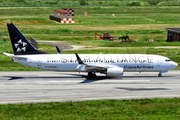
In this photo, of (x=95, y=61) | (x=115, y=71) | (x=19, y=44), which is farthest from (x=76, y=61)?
(x=19, y=44)

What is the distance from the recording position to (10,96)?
40.3 m

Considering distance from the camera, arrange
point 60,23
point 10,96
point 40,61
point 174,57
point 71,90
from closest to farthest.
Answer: point 10,96 < point 71,90 < point 40,61 < point 174,57 < point 60,23

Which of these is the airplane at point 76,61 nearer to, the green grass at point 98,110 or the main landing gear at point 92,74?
the main landing gear at point 92,74

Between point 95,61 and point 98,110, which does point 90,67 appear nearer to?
point 95,61

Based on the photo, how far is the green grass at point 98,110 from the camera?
31.2 m

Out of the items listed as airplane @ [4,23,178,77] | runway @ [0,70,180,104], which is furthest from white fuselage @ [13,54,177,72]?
runway @ [0,70,180,104]

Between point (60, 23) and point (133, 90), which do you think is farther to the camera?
point (60, 23)

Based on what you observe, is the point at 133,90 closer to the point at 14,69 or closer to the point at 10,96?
the point at 10,96

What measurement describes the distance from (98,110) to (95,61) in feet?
62.0

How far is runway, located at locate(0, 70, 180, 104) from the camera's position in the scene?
40.5 m

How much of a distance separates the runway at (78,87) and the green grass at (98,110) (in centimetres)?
269

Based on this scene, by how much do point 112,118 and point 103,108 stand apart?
418 cm

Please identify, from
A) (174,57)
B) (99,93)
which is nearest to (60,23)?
(174,57)

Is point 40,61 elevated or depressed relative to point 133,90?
elevated
